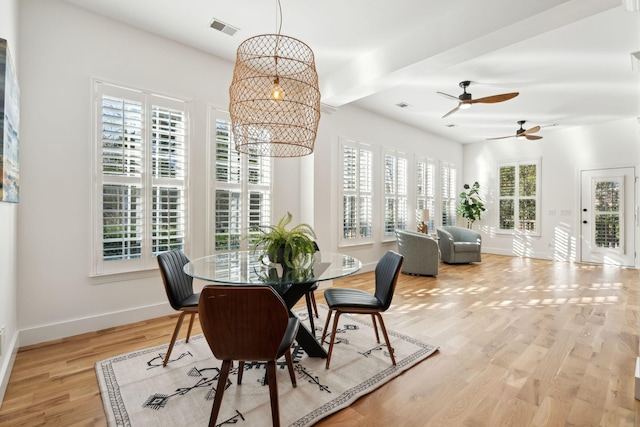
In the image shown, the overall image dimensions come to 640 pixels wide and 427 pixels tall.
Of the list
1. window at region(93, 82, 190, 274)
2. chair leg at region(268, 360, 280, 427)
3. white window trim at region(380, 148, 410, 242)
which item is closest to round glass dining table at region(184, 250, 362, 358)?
chair leg at region(268, 360, 280, 427)

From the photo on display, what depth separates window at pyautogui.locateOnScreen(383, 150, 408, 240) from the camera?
6.27m

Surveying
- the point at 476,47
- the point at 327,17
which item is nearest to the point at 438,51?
the point at 476,47

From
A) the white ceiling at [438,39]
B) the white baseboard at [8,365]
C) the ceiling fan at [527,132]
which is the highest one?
the white ceiling at [438,39]

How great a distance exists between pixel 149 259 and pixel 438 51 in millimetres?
3595

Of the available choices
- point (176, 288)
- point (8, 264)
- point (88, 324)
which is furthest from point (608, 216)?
point (8, 264)

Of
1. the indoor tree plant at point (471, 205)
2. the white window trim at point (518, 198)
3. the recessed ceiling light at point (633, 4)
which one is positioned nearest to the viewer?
the recessed ceiling light at point (633, 4)

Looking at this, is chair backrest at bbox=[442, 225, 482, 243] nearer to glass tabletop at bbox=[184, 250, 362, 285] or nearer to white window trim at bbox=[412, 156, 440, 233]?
white window trim at bbox=[412, 156, 440, 233]

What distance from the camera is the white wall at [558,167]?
6.34 meters

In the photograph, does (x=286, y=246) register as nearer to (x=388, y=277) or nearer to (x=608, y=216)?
(x=388, y=277)

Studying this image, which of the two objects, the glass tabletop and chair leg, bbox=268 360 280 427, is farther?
the glass tabletop

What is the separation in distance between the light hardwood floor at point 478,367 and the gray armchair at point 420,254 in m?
1.12

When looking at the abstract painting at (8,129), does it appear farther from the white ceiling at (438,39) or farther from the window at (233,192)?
the window at (233,192)

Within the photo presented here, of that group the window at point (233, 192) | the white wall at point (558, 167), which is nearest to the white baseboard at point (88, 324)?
the window at point (233, 192)

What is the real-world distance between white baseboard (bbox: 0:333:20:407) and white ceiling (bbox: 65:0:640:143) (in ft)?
9.72
